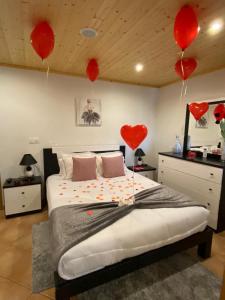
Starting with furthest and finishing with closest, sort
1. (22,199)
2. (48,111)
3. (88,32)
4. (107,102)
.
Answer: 1. (107,102)
2. (48,111)
3. (22,199)
4. (88,32)

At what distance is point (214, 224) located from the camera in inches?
93.2

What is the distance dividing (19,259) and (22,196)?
105 centimetres

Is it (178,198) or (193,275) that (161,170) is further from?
(193,275)

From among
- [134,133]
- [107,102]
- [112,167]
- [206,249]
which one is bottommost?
[206,249]

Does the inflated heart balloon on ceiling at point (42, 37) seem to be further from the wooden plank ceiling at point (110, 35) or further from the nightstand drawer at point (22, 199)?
the nightstand drawer at point (22, 199)

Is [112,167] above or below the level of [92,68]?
below

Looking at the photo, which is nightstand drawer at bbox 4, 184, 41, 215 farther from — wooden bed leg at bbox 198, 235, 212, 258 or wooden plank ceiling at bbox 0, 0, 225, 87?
wooden bed leg at bbox 198, 235, 212, 258

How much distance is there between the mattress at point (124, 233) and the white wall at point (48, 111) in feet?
4.01

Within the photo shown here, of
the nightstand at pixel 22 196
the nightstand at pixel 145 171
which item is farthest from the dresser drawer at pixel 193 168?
the nightstand at pixel 22 196

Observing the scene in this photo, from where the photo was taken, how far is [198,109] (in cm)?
282

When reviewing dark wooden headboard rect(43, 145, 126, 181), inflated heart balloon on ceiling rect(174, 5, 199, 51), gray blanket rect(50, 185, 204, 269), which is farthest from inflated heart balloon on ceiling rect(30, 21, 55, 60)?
dark wooden headboard rect(43, 145, 126, 181)

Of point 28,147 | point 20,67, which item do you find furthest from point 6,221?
point 20,67

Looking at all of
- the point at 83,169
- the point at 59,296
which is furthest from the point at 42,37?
the point at 59,296

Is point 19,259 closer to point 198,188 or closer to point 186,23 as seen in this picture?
point 198,188
